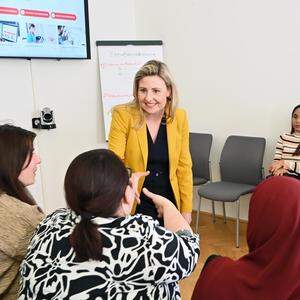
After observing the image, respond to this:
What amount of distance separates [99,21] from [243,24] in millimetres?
1449

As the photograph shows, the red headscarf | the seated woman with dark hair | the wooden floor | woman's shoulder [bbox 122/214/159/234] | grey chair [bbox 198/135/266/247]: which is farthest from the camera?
grey chair [bbox 198/135/266/247]

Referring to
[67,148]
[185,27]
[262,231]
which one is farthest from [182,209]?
[185,27]

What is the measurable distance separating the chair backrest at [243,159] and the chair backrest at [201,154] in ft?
0.51

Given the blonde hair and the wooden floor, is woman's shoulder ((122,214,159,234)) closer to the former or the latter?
the blonde hair

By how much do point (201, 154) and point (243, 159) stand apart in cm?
44

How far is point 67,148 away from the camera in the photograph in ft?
12.6

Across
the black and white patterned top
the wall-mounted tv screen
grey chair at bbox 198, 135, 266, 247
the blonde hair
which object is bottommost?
grey chair at bbox 198, 135, 266, 247

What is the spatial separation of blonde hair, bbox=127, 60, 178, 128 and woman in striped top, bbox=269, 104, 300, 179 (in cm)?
166

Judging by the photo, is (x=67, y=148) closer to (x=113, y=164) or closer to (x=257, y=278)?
(x=113, y=164)

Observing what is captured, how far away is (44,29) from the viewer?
3461mm

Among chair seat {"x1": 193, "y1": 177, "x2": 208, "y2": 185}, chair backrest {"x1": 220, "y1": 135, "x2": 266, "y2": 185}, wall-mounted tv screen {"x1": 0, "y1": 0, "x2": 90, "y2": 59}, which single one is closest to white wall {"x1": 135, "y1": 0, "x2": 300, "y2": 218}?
chair backrest {"x1": 220, "y1": 135, "x2": 266, "y2": 185}

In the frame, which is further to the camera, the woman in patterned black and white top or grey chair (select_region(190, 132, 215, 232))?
grey chair (select_region(190, 132, 215, 232))

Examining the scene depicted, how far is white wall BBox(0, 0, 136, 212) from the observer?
11.1ft

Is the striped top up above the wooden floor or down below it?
above
